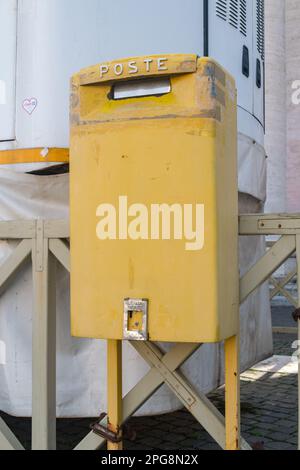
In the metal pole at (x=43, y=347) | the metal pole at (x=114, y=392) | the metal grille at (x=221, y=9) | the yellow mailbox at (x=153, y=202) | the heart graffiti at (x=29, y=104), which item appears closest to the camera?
the yellow mailbox at (x=153, y=202)

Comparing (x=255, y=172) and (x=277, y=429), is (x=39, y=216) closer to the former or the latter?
(x=255, y=172)

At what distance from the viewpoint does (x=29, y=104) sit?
10.7ft

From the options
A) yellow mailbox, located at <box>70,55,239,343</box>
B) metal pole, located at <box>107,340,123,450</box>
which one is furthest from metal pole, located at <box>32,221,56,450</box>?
yellow mailbox, located at <box>70,55,239,343</box>

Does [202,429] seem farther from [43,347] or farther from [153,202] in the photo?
[153,202]

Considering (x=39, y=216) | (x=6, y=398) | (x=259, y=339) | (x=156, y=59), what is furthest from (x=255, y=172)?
(x=6, y=398)

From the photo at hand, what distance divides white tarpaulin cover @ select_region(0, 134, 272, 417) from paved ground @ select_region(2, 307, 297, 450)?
94 centimetres

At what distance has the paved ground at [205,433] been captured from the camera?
163 inches

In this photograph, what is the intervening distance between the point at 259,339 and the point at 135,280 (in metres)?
1.98

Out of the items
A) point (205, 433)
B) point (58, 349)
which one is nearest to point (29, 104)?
point (58, 349)

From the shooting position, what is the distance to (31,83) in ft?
10.7

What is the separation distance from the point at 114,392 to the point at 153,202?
3.20ft

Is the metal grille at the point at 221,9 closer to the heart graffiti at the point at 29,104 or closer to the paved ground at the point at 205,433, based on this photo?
the heart graffiti at the point at 29,104

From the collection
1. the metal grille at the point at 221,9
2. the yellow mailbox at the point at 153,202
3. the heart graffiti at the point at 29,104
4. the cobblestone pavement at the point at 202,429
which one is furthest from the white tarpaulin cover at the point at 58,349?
the metal grille at the point at 221,9

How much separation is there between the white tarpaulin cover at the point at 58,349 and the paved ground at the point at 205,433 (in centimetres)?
94
